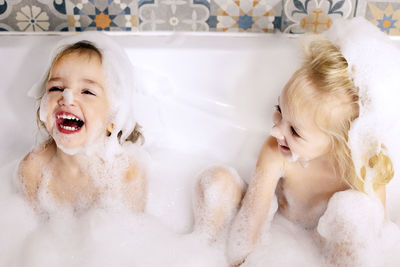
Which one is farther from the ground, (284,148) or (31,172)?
(284,148)

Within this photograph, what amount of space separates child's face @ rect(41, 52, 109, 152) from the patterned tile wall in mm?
236

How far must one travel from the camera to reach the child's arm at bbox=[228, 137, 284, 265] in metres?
1.32

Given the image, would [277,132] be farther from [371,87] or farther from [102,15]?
[102,15]

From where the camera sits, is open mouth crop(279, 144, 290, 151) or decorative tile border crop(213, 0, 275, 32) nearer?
open mouth crop(279, 144, 290, 151)

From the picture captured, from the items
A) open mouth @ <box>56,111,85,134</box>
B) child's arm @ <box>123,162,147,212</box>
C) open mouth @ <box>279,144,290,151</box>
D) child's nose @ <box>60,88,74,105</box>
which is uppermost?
child's nose @ <box>60,88,74,105</box>

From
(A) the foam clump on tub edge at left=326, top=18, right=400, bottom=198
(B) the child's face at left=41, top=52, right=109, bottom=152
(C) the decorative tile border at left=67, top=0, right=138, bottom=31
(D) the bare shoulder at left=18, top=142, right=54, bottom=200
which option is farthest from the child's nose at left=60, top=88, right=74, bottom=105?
(A) the foam clump on tub edge at left=326, top=18, right=400, bottom=198

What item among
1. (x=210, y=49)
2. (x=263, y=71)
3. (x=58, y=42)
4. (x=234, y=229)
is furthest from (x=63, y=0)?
(x=234, y=229)

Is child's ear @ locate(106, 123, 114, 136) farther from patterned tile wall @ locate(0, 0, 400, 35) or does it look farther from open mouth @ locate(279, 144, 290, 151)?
open mouth @ locate(279, 144, 290, 151)

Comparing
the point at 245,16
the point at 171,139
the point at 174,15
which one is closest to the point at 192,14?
the point at 174,15

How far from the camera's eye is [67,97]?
49.2 inches

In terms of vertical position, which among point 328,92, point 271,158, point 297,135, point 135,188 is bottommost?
point 135,188

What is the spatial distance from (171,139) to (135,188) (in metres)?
0.28

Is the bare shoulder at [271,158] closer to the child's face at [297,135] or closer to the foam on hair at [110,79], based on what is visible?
the child's face at [297,135]

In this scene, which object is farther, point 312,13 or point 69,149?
point 312,13
